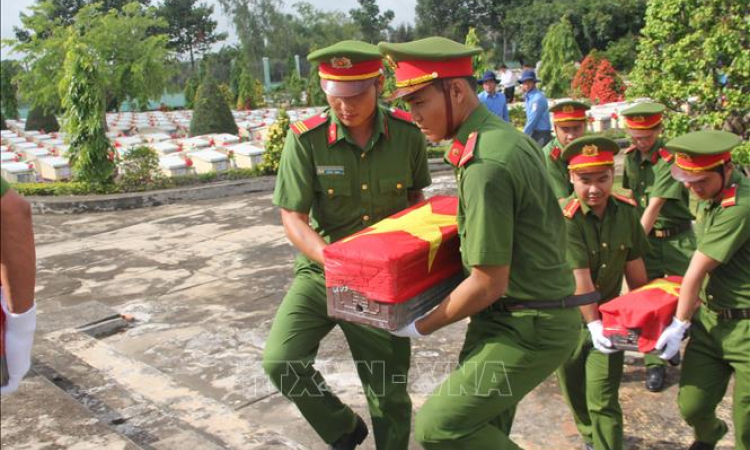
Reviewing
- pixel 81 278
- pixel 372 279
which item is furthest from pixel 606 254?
pixel 81 278

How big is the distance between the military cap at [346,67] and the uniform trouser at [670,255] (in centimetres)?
214

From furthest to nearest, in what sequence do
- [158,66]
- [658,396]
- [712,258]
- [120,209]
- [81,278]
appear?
[158,66]
[120,209]
[81,278]
[658,396]
[712,258]

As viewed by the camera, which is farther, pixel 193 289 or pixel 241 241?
pixel 241 241

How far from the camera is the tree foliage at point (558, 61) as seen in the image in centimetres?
2545

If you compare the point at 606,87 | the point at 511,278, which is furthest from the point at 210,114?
the point at 511,278

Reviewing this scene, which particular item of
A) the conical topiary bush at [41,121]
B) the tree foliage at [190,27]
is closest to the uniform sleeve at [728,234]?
the conical topiary bush at [41,121]

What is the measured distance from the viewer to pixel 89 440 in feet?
9.87

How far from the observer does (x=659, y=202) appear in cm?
432

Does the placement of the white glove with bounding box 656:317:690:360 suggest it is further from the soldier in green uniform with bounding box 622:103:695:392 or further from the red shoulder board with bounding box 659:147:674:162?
the red shoulder board with bounding box 659:147:674:162

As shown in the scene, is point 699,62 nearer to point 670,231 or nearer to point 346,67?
point 670,231

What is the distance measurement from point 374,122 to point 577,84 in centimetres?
2211

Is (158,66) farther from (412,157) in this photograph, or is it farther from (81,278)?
(412,157)

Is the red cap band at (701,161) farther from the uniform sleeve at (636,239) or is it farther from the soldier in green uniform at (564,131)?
the soldier in green uniform at (564,131)

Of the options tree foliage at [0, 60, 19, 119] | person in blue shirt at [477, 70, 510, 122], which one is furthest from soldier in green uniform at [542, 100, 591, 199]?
tree foliage at [0, 60, 19, 119]
